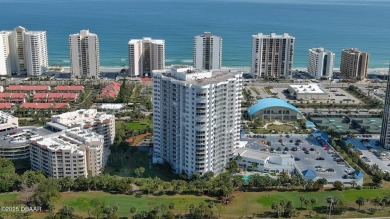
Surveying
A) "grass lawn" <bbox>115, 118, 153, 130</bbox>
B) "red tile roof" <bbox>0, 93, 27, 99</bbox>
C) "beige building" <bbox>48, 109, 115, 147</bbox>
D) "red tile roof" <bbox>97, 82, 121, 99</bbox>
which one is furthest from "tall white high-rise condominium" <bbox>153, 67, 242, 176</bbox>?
"red tile roof" <bbox>0, 93, 27, 99</bbox>

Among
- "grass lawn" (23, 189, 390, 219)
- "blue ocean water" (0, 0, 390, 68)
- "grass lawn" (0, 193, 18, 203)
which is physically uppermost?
"blue ocean water" (0, 0, 390, 68)

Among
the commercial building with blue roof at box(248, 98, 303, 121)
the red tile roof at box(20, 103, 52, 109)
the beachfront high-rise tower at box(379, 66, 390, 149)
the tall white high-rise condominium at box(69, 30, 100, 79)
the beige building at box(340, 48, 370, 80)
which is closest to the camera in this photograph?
the beachfront high-rise tower at box(379, 66, 390, 149)

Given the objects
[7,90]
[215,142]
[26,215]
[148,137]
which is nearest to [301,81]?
[148,137]

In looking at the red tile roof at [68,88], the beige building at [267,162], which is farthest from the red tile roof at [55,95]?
the beige building at [267,162]

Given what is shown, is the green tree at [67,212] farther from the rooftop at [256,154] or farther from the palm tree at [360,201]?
the palm tree at [360,201]

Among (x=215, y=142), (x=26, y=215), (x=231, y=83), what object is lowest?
(x=26, y=215)

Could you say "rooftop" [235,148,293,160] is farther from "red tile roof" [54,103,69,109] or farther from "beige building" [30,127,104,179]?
"red tile roof" [54,103,69,109]

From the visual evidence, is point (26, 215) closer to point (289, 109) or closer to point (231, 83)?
point (231, 83)
